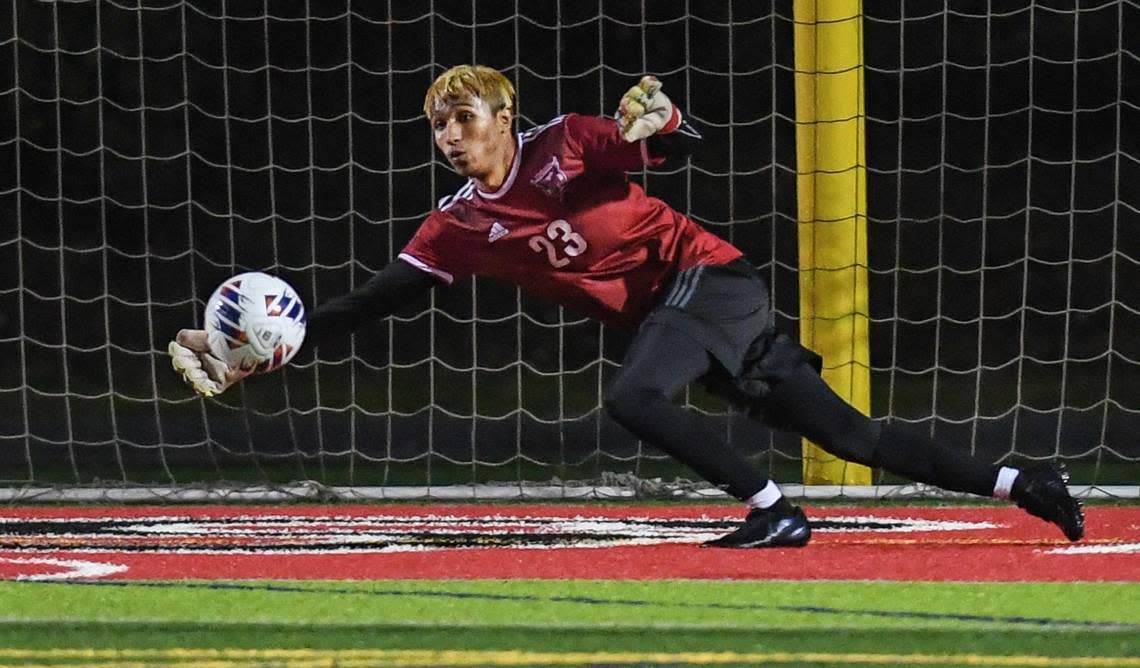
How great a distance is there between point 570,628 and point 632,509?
3054 millimetres

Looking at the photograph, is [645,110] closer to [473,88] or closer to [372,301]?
[473,88]

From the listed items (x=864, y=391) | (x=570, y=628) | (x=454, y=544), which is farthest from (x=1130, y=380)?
(x=570, y=628)

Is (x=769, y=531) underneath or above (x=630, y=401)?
underneath

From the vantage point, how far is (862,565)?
15.4 ft

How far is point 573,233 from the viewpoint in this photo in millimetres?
5105

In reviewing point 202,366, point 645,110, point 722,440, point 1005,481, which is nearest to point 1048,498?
point 1005,481

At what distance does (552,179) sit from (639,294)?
0.39m

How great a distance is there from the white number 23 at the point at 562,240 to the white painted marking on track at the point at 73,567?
1278 mm

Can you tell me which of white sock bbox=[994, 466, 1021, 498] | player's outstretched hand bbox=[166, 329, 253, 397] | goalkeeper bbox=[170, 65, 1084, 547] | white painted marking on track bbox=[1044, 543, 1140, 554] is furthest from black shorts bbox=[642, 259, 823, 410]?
player's outstretched hand bbox=[166, 329, 253, 397]

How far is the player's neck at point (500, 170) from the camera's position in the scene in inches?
203

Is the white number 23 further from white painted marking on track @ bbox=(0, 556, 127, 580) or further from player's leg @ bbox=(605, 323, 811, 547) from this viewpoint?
white painted marking on track @ bbox=(0, 556, 127, 580)

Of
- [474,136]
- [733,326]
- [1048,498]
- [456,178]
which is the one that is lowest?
[1048,498]

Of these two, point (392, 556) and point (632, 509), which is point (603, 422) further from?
point (392, 556)

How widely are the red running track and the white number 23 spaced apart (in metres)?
0.74
